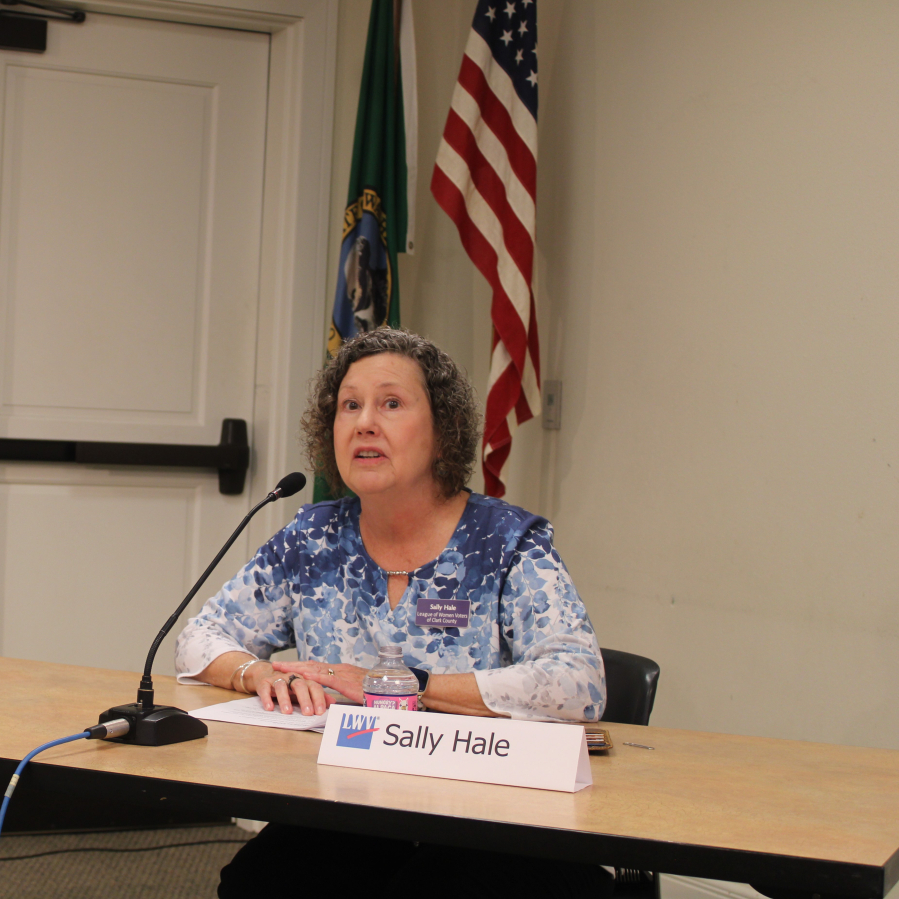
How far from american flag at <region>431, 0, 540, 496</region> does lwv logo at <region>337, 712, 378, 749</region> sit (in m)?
1.61

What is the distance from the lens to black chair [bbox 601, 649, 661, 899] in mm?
1565

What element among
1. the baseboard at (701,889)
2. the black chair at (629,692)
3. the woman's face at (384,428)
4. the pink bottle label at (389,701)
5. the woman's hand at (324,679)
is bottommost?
the baseboard at (701,889)

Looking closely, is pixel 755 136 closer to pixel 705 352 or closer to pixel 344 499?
pixel 705 352

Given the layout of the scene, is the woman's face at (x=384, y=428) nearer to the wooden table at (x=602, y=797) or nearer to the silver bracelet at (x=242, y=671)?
the silver bracelet at (x=242, y=671)

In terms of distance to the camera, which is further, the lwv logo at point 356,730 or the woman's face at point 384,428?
the woman's face at point 384,428

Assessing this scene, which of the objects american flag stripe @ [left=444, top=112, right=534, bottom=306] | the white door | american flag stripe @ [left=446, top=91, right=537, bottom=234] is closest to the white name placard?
american flag stripe @ [left=444, top=112, right=534, bottom=306]

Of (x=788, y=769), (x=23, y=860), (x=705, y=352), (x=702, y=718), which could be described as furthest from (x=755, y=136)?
(x=23, y=860)

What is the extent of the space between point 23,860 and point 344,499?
1590 mm

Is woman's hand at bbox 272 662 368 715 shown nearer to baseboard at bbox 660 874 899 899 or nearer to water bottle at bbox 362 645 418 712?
water bottle at bbox 362 645 418 712

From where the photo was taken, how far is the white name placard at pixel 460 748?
43.6 inches

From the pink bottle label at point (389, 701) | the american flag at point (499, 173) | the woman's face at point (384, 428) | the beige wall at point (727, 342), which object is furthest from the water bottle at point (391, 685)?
the american flag at point (499, 173)

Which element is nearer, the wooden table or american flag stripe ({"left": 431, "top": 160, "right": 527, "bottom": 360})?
the wooden table

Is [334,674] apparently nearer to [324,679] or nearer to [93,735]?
[324,679]

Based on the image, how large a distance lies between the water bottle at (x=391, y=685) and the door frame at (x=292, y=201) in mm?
1712
